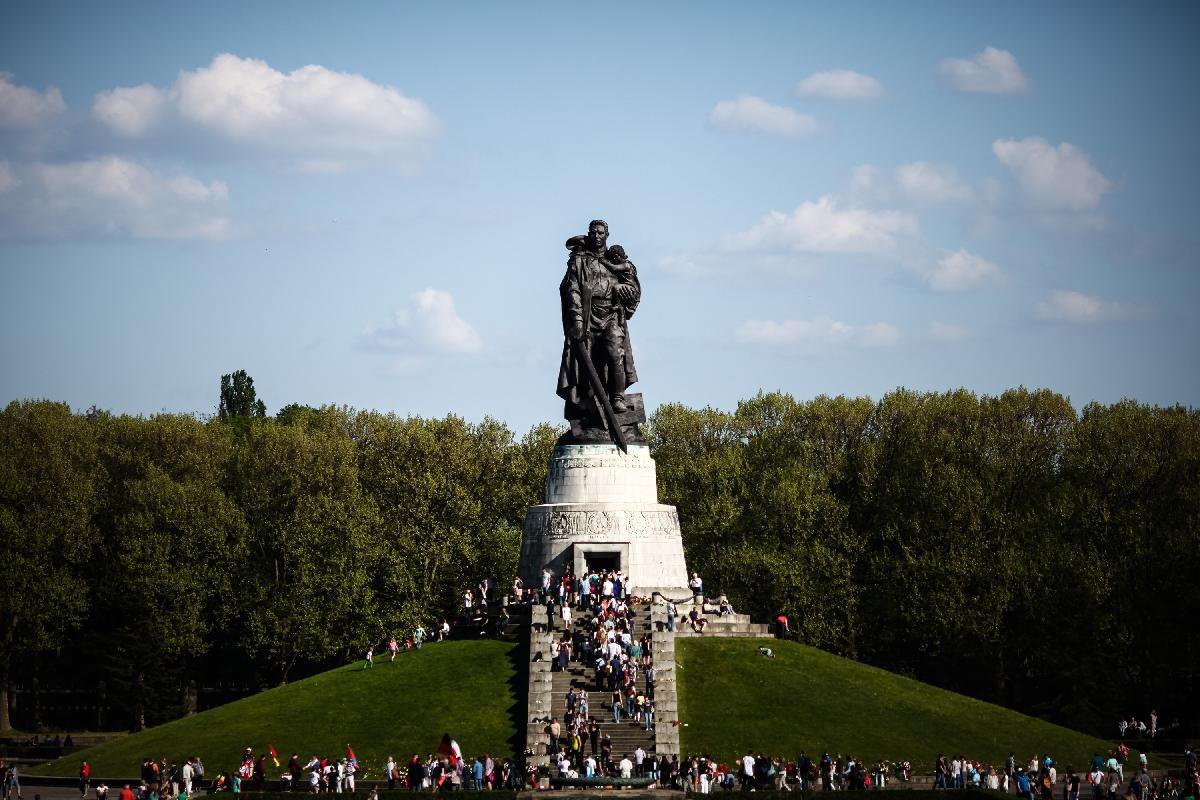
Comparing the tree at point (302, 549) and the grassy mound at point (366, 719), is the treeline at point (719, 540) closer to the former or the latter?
the tree at point (302, 549)

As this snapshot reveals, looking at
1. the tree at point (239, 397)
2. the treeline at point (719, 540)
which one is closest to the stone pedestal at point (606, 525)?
the treeline at point (719, 540)

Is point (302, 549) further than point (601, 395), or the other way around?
point (302, 549)

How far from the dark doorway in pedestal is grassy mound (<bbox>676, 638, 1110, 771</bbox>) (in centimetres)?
537

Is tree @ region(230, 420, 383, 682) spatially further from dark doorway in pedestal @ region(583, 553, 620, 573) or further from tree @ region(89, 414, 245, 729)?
dark doorway in pedestal @ region(583, 553, 620, 573)

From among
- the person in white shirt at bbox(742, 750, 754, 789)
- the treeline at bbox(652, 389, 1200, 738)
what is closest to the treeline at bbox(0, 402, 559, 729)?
the treeline at bbox(652, 389, 1200, 738)

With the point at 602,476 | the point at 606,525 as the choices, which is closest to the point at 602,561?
the point at 606,525

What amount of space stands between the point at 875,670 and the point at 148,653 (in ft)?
117

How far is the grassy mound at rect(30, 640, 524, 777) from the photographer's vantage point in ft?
181

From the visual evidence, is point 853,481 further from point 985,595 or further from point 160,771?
point 160,771

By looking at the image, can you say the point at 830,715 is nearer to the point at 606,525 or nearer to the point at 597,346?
the point at 606,525

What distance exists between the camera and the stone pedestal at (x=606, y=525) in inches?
2628

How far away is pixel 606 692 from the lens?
56.7m

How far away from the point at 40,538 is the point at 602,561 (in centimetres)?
2921

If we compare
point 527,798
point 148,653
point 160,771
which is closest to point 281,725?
point 160,771
